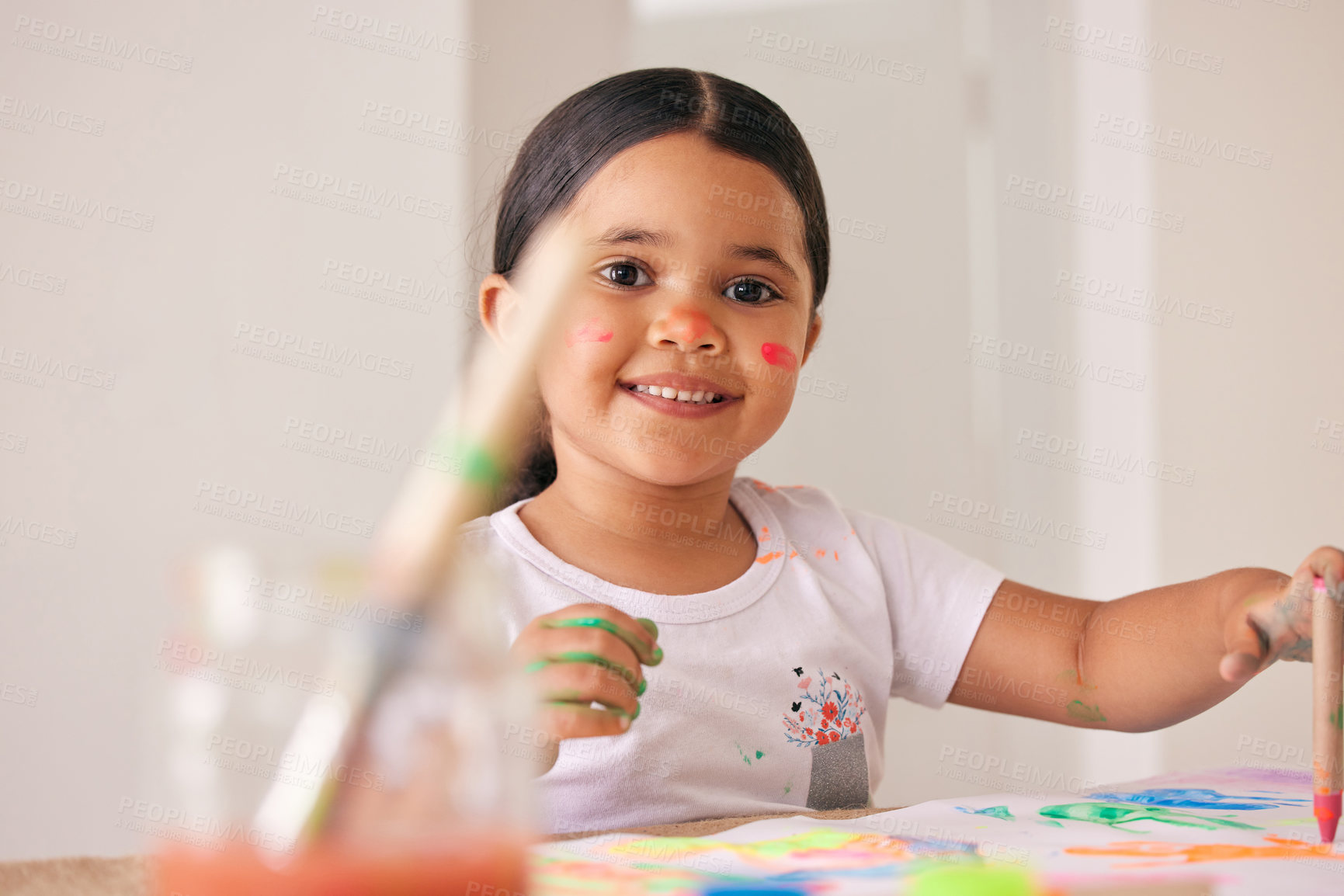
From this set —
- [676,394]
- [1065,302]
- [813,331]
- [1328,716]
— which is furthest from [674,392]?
[1065,302]

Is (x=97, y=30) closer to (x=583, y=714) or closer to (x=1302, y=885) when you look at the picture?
(x=583, y=714)

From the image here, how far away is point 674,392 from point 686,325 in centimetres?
6

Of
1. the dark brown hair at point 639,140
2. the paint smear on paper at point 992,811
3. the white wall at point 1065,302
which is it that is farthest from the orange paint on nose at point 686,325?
the white wall at point 1065,302

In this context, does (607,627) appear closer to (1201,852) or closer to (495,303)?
(1201,852)

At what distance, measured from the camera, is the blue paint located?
1.98 feet

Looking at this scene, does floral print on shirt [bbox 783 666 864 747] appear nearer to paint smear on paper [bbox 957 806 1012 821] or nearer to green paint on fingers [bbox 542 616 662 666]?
paint smear on paper [bbox 957 806 1012 821]

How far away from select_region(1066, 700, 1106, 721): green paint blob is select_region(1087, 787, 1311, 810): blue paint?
162mm

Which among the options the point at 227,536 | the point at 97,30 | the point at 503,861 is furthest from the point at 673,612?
the point at 97,30

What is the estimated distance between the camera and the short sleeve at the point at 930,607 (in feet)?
2.98

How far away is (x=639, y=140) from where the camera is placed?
2.76 ft

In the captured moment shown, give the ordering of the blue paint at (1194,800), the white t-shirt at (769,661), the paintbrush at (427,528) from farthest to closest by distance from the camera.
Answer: the white t-shirt at (769,661), the blue paint at (1194,800), the paintbrush at (427,528)

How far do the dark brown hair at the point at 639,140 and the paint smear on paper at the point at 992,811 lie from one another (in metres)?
0.46

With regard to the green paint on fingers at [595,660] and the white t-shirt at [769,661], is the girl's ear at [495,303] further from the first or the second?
the green paint on fingers at [595,660]

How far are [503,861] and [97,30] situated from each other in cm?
125
